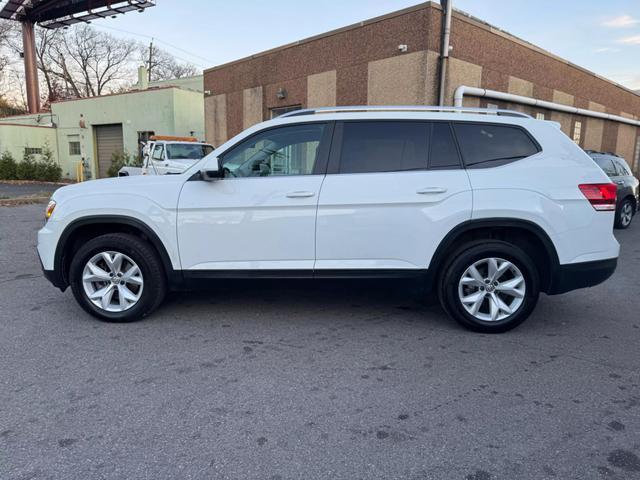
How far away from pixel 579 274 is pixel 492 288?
0.77 meters

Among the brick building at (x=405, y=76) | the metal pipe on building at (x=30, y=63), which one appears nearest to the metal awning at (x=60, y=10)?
the metal pipe on building at (x=30, y=63)

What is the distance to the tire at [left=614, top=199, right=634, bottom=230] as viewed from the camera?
1017 cm

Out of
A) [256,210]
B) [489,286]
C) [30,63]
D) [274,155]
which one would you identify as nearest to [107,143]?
[30,63]

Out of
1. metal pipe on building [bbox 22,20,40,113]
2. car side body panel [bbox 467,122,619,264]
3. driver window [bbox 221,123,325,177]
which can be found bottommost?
car side body panel [bbox 467,122,619,264]

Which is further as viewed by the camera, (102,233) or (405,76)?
(405,76)

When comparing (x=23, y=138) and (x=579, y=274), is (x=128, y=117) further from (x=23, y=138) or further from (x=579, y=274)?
(x=579, y=274)

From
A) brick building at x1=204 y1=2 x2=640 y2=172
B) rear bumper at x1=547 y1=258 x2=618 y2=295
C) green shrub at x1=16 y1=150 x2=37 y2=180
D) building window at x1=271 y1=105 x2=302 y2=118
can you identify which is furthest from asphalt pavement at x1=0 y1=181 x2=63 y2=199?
rear bumper at x1=547 y1=258 x2=618 y2=295

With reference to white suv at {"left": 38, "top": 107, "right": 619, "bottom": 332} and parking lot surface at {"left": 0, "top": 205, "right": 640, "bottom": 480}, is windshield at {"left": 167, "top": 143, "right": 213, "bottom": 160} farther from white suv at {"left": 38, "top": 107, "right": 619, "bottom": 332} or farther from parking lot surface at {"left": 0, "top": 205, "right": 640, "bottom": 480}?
white suv at {"left": 38, "top": 107, "right": 619, "bottom": 332}

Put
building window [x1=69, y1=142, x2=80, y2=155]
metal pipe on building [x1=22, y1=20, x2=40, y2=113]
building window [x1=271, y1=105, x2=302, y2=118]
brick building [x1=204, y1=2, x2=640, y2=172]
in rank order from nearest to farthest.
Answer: brick building [x1=204, y1=2, x2=640, y2=172], building window [x1=271, y1=105, x2=302, y2=118], building window [x1=69, y1=142, x2=80, y2=155], metal pipe on building [x1=22, y1=20, x2=40, y2=113]

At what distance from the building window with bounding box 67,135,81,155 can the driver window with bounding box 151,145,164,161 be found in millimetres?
14891

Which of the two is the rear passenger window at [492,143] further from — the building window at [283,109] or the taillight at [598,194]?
the building window at [283,109]

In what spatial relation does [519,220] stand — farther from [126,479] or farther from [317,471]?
[126,479]

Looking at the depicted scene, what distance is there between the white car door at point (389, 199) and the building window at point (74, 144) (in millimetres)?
28139

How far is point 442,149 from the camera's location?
405 centimetres
